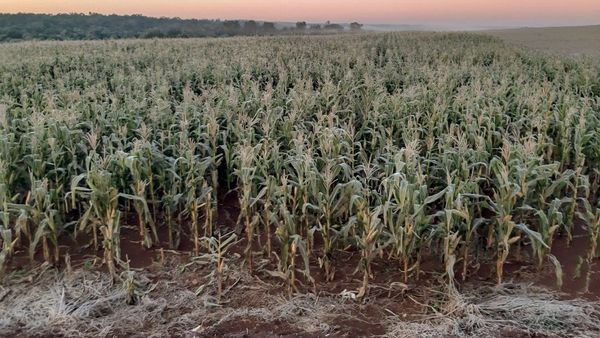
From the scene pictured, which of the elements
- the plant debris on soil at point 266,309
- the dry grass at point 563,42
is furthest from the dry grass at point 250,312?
A: the dry grass at point 563,42

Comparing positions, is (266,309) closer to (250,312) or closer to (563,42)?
(250,312)

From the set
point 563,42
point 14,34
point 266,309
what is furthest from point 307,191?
point 14,34

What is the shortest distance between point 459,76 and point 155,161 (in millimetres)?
6001

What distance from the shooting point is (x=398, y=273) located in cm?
341

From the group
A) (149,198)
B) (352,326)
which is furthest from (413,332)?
(149,198)

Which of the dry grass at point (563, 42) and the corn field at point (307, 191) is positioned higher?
the dry grass at point (563, 42)

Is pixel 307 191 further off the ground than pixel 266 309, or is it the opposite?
pixel 307 191

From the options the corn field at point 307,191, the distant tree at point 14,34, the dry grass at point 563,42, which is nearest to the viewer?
the corn field at point 307,191

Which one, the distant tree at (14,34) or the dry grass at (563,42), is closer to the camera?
the dry grass at (563,42)

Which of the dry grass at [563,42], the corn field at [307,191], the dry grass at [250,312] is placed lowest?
the dry grass at [250,312]

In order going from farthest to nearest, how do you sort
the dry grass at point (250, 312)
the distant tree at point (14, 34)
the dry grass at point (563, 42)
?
the distant tree at point (14, 34) < the dry grass at point (563, 42) < the dry grass at point (250, 312)

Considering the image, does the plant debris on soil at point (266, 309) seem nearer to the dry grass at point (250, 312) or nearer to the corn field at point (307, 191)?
the dry grass at point (250, 312)

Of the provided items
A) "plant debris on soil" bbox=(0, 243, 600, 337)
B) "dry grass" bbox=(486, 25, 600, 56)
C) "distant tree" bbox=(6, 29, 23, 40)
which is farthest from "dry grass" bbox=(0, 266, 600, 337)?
"distant tree" bbox=(6, 29, 23, 40)

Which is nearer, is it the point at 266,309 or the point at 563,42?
the point at 266,309
